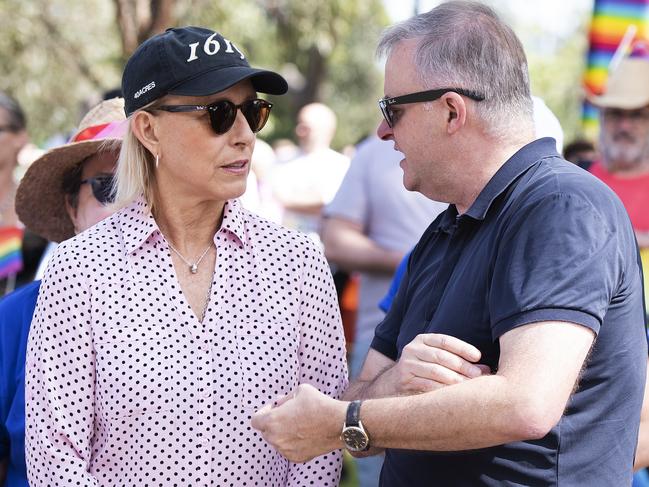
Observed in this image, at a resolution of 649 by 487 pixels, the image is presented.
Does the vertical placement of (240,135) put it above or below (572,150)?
above

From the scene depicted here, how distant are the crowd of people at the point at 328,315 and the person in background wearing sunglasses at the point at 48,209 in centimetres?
1

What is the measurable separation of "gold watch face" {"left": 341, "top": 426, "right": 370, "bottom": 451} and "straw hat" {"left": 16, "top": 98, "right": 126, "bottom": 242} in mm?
1531

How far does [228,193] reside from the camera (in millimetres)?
2740

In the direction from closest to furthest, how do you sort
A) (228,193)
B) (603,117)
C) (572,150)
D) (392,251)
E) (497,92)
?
(497,92)
(228,193)
(392,251)
(603,117)
(572,150)

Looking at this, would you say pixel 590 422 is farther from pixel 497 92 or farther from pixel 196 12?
pixel 196 12

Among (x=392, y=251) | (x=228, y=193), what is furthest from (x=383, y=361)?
(x=392, y=251)

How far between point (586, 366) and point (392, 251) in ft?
9.48

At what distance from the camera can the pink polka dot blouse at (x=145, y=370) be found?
257 centimetres

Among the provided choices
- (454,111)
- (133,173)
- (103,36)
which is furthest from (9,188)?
(103,36)

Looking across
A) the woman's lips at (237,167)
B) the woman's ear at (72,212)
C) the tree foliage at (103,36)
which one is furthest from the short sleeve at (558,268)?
the tree foliage at (103,36)

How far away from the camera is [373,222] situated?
5.20m

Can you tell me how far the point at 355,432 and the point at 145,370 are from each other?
2.20ft

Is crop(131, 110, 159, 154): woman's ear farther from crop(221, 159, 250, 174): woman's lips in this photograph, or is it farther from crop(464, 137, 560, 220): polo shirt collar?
crop(464, 137, 560, 220): polo shirt collar

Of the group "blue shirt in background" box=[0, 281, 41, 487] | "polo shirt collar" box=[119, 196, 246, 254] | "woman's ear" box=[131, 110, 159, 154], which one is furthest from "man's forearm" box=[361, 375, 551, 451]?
"blue shirt in background" box=[0, 281, 41, 487]
